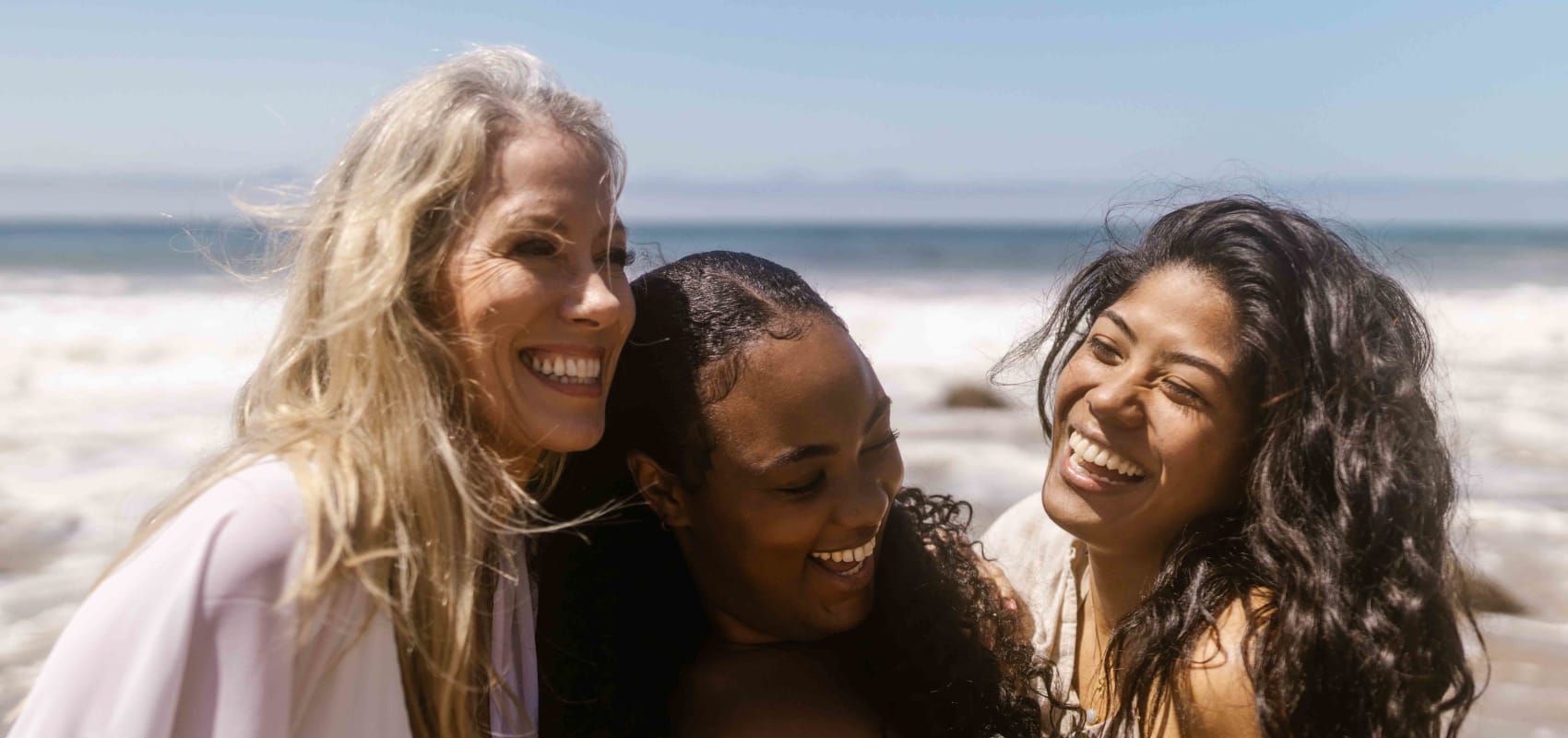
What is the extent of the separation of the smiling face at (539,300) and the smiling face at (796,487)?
1.03ft

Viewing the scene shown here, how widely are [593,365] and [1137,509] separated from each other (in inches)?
54.0

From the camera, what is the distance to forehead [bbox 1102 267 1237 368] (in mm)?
3195

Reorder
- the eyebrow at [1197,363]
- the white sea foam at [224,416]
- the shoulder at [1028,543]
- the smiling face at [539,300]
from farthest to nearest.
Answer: the white sea foam at [224,416]
the shoulder at [1028,543]
the eyebrow at [1197,363]
the smiling face at [539,300]

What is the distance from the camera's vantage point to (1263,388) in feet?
10.4

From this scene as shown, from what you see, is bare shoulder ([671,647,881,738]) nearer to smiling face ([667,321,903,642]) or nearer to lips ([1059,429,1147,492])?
smiling face ([667,321,903,642])

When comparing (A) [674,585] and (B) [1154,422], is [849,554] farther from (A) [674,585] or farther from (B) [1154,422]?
(B) [1154,422]

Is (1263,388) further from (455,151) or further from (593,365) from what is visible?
(455,151)

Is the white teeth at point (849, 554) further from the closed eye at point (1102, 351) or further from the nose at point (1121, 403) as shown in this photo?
the closed eye at point (1102, 351)

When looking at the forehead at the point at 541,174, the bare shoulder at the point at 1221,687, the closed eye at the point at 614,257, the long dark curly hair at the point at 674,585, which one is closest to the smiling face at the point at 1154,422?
the bare shoulder at the point at 1221,687

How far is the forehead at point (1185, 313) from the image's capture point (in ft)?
10.5

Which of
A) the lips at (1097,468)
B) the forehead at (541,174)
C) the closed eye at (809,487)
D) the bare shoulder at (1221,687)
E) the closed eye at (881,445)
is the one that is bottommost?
the bare shoulder at (1221,687)

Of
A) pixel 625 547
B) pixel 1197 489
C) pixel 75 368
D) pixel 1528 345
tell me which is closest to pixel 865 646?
pixel 625 547

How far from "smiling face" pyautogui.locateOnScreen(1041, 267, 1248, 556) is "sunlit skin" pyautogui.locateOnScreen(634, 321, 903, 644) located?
1.87 feet

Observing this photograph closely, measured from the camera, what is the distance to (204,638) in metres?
2.21
